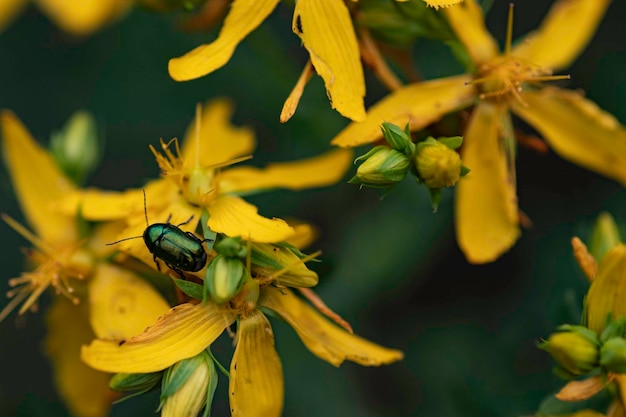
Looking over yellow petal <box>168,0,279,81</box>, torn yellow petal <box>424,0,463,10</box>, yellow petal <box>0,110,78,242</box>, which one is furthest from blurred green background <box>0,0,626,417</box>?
torn yellow petal <box>424,0,463,10</box>

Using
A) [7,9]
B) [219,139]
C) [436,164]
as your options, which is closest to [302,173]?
[219,139]

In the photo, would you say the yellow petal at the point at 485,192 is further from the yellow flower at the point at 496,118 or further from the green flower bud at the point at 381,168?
the green flower bud at the point at 381,168

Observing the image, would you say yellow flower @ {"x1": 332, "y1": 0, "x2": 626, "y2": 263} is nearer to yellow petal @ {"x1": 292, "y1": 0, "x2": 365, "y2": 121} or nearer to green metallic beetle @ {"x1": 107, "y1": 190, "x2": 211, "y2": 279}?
yellow petal @ {"x1": 292, "y1": 0, "x2": 365, "y2": 121}

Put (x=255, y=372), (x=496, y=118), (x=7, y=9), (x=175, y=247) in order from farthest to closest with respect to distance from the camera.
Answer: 1. (x=7, y=9)
2. (x=496, y=118)
3. (x=255, y=372)
4. (x=175, y=247)

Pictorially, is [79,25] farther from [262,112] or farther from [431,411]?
[431,411]

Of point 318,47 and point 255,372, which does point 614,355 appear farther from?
point 318,47

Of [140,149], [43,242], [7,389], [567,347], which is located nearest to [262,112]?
[140,149]

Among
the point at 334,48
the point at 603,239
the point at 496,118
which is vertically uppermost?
the point at 334,48
